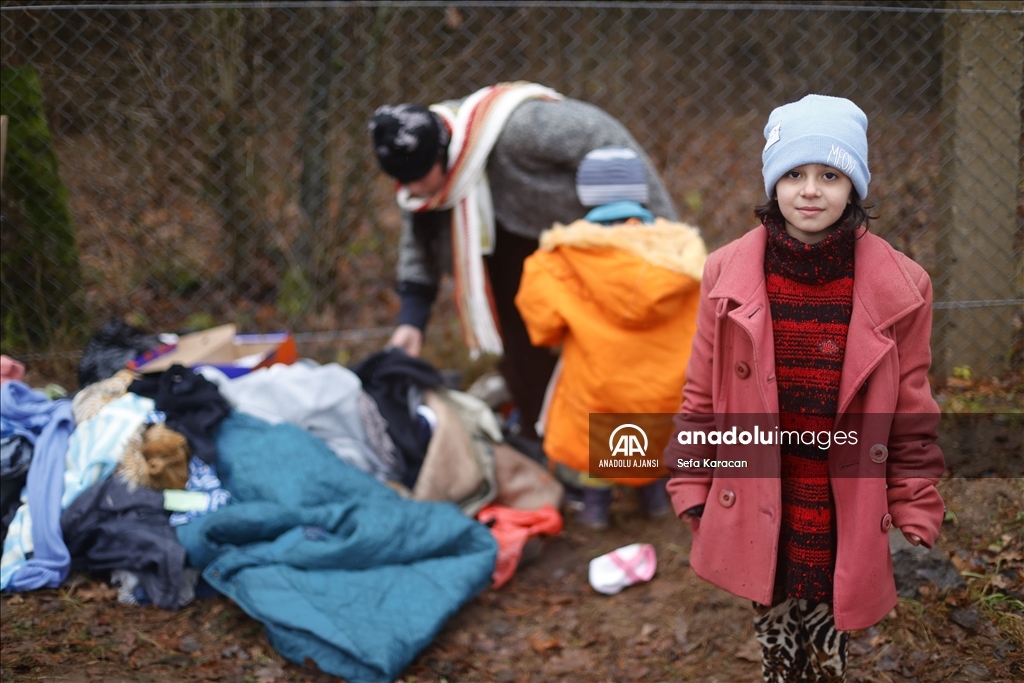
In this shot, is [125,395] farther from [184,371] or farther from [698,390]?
[698,390]

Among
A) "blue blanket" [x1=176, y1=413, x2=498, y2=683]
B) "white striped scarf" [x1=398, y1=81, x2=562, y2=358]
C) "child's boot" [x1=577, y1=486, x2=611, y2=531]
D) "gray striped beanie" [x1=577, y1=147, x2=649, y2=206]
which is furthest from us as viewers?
"child's boot" [x1=577, y1=486, x2=611, y2=531]

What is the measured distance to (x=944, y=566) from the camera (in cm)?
272

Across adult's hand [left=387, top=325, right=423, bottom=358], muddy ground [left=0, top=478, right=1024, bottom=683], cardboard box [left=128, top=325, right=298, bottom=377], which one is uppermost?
adult's hand [left=387, top=325, right=423, bottom=358]

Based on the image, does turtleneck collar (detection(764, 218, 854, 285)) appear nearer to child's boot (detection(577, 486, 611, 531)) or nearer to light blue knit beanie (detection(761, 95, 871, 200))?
light blue knit beanie (detection(761, 95, 871, 200))

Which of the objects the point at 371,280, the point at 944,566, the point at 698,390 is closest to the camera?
the point at 698,390

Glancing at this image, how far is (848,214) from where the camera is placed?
1853 millimetres

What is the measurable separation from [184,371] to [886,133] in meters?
4.27

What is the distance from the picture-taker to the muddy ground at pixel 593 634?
8.22 feet

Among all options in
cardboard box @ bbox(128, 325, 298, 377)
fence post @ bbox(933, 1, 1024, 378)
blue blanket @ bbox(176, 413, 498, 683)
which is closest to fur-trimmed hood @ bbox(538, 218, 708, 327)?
blue blanket @ bbox(176, 413, 498, 683)

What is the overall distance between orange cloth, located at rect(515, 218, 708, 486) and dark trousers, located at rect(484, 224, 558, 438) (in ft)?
1.48

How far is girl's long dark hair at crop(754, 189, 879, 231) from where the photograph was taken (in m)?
1.82

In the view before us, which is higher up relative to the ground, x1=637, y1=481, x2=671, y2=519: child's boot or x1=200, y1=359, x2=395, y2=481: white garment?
x1=200, y1=359, x2=395, y2=481: white garment

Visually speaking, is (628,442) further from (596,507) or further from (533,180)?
(533,180)

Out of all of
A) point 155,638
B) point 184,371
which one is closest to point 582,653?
point 155,638
